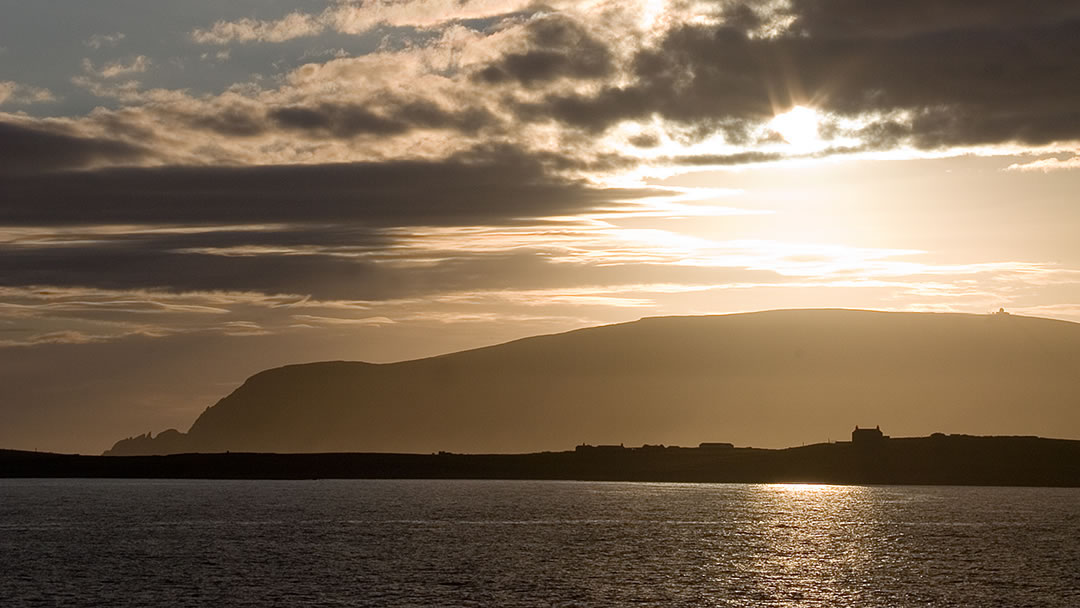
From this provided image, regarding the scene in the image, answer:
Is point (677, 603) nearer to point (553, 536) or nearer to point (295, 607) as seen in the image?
point (295, 607)

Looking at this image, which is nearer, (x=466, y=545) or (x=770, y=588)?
(x=770, y=588)

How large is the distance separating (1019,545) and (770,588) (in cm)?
6207

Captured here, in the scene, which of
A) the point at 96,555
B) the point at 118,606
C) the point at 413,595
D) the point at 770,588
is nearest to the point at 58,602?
the point at 118,606

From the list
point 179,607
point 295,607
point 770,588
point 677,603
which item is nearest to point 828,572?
point 770,588

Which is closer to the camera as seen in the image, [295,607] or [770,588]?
[295,607]

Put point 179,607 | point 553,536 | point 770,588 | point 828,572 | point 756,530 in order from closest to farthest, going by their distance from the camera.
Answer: point 179,607 → point 770,588 → point 828,572 → point 553,536 → point 756,530

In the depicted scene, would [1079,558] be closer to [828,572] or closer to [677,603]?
[828,572]

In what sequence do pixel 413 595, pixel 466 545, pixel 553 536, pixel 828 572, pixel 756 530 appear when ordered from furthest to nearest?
pixel 756 530
pixel 553 536
pixel 466 545
pixel 828 572
pixel 413 595

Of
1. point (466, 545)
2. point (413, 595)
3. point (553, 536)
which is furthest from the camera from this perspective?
point (553, 536)

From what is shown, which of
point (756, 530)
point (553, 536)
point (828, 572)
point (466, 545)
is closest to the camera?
point (828, 572)

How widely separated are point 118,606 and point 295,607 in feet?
46.0

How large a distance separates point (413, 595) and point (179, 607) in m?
19.1

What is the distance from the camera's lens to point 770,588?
117 metres

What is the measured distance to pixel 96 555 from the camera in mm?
144625
